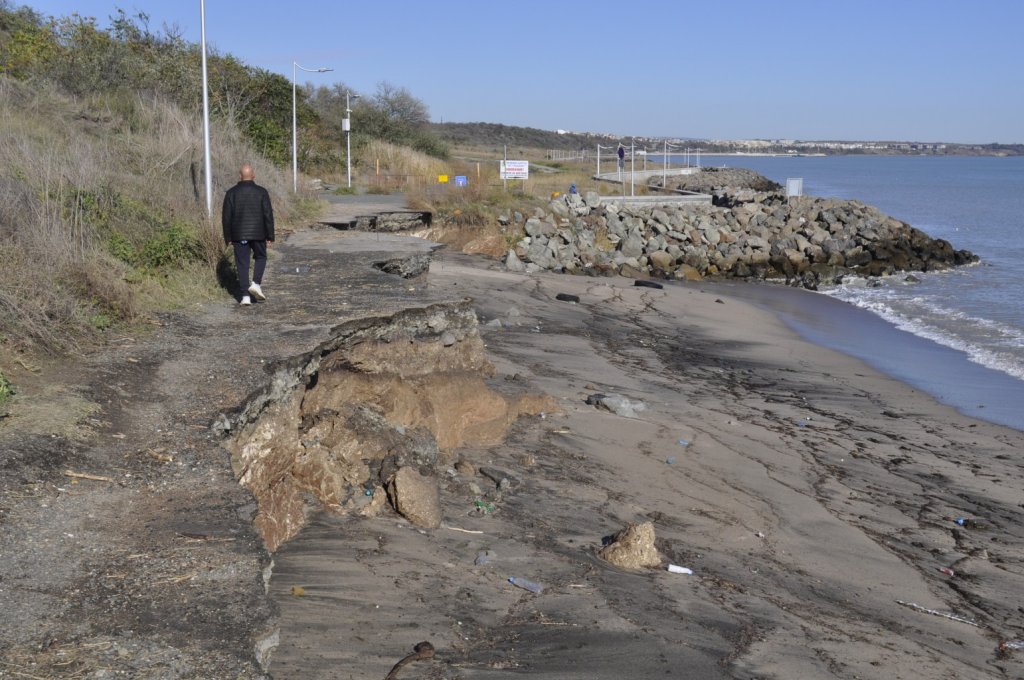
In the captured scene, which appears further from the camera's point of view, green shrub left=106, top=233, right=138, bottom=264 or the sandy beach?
green shrub left=106, top=233, right=138, bottom=264

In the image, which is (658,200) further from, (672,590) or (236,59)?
(672,590)

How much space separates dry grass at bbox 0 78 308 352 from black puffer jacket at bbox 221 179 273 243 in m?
0.85

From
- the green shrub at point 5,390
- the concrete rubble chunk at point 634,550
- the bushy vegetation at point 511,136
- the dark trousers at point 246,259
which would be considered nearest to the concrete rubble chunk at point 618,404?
the concrete rubble chunk at point 634,550

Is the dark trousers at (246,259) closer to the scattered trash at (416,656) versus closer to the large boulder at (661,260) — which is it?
the scattered trash at (416,656)

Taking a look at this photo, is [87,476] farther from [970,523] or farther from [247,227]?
[970,523]

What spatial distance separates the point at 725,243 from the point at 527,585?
26.1m

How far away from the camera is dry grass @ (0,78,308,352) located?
827 cm

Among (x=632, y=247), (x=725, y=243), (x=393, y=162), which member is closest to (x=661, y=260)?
(x=632, y=247)

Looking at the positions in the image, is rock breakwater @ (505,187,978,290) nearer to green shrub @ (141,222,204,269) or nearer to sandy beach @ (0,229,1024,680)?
green shrub @ (141,222,204,269)

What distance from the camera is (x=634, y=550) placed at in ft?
22.1

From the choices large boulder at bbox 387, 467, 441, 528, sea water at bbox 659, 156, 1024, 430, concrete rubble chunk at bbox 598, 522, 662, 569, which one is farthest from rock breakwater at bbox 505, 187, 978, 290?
concrete rubble chunk at bbox 598, 522, 662, 569

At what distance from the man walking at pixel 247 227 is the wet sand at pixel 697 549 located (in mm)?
3234

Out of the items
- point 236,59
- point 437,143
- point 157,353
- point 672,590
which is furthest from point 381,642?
point 437,143

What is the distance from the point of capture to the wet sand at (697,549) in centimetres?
536
